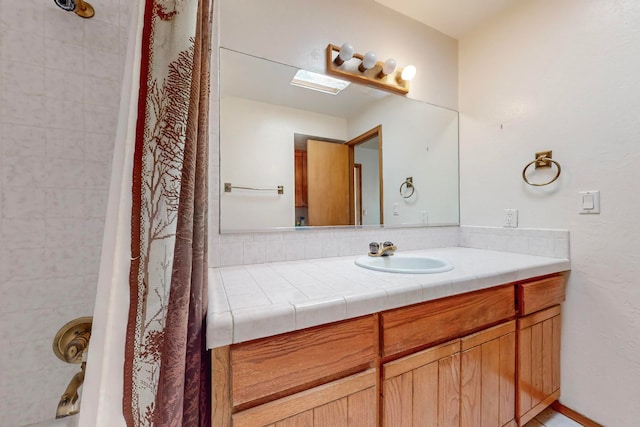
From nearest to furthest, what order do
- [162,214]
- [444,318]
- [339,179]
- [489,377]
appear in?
[162,214], [444,318], [489,377], [339,179]

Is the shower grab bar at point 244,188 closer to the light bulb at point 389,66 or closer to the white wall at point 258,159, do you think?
the white wall at point 258,159

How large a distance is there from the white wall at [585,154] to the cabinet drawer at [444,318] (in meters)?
0.51

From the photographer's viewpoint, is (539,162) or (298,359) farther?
(539,162)

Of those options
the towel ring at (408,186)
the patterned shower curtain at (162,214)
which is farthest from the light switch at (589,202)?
the patterned shower curtain at (162,214)

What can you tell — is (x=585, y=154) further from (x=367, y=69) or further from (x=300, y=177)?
(x=300, y=177)

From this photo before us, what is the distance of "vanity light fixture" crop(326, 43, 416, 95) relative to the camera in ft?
4.38

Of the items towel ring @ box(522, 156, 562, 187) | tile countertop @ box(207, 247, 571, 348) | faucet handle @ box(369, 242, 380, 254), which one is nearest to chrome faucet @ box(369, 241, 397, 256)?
faucet handle @ box(369, 242, 380, 254)

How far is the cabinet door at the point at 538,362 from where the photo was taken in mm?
1122

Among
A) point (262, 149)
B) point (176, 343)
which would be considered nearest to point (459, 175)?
point (262, 149)

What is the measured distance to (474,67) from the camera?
1700 mm

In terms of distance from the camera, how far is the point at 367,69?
4.72 feet

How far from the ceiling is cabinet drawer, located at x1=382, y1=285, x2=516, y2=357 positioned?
5.29 ft

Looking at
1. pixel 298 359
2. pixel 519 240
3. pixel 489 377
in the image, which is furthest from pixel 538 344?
pixel 298 359

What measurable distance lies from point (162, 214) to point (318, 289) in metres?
0.49
